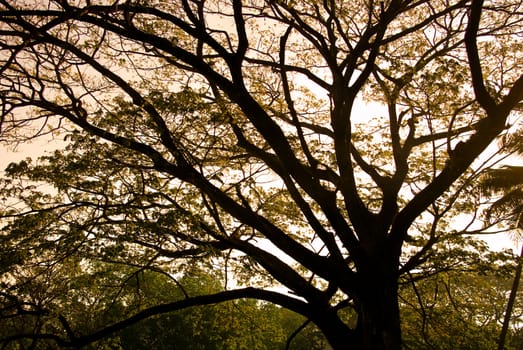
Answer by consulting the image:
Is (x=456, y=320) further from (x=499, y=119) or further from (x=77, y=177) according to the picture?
(x=77, y=177)

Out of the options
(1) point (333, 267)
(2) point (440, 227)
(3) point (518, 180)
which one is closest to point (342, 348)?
(1) point (333, 267)

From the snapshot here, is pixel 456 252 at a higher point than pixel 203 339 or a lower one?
lower

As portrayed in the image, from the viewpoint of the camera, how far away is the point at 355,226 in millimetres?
7660

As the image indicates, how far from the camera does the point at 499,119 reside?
565cm

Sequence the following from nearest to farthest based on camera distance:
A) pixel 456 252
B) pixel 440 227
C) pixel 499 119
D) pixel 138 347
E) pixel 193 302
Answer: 1. pixel 499 119
2. pixel 193 302
3. pixel 456 252
4. pixel 440 227
5. pixel 138 347

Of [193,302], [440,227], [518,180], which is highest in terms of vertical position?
[518,180]

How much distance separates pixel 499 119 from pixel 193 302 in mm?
5531

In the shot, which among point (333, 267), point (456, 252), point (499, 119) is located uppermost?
point (499, 119)

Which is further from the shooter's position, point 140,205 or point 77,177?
point 77,177

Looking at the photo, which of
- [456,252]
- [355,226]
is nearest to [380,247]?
[355,226]

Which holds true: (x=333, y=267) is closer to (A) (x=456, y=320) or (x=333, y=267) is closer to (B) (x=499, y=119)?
(B) (x=499, y=119)

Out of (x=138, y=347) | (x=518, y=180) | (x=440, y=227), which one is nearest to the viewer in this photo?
(x=440, y=227)

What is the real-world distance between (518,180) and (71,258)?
1555 cm

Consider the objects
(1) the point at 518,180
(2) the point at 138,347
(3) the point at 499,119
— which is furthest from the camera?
(2) the point at 138,347
